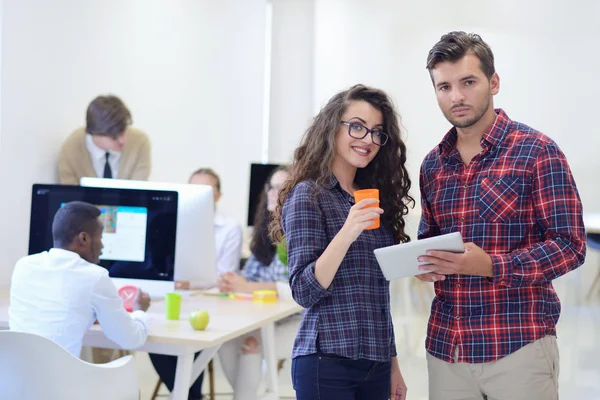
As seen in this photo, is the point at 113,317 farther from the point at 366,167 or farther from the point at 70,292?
the point at 366,167

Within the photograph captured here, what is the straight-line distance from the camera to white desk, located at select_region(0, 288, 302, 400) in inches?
110

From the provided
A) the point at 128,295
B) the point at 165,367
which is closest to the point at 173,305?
the point at 128,295

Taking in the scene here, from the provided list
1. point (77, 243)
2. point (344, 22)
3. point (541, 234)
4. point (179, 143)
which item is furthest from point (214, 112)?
point (541, 234)

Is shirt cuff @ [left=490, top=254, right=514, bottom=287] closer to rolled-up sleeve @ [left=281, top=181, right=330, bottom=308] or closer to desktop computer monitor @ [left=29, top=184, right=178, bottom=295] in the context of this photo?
rolled-up sleeve @ [left=281, top=181, right=330, bottom=308]

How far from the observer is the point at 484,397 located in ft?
6.44

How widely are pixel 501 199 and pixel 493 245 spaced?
0.12 meters

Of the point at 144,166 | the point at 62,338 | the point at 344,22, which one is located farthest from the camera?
the point at 344,22

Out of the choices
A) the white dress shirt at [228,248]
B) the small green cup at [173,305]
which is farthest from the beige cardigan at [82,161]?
the small green cup at [173,305]

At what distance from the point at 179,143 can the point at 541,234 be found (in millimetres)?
4584

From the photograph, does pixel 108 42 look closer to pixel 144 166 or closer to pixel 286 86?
pixel 144 166

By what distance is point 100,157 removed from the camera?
4.54 m

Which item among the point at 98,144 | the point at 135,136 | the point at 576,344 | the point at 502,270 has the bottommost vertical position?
the point at 576,344

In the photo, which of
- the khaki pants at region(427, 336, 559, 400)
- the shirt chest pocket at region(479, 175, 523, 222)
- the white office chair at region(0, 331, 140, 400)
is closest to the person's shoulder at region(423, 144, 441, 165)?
the shirt chest pocket at region(479, 175, 523, 222)

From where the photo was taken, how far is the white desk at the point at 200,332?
2787 mm
